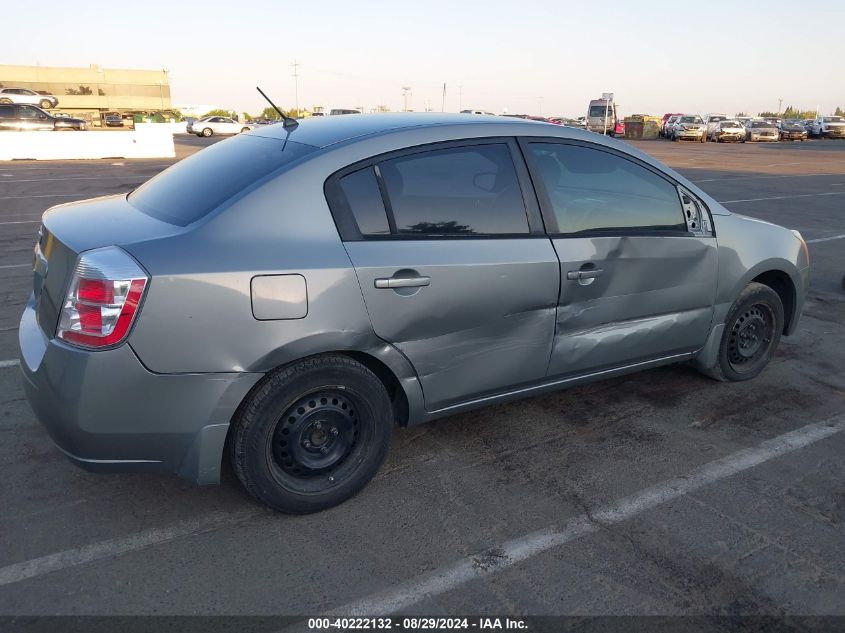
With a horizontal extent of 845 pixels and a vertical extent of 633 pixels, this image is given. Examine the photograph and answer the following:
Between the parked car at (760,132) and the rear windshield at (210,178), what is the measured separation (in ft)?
150

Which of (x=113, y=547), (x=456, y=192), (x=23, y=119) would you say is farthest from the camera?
(x=23, y=119)

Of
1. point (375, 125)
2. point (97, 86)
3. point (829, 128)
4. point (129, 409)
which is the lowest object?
point (129, 409)

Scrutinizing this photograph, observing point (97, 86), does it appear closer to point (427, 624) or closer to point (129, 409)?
point (129, 409)

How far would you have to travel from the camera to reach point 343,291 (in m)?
2.94

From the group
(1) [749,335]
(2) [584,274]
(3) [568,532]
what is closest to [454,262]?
(2) [584,274]

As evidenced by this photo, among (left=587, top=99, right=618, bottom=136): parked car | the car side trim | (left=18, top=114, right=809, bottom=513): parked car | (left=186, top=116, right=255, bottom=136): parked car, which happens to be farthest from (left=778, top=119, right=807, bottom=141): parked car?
the car side trim

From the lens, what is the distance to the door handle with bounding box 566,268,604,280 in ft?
11.8

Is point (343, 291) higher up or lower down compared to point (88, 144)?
higher up

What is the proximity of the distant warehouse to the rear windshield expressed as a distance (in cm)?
7437

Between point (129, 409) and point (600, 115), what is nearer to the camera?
point (129, 409)

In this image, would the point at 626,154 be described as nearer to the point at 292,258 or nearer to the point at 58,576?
the point at 292,258

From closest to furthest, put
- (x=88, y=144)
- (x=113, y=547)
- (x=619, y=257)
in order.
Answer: (x=113, y=547)
(x=619, y=257)
(x=88, y=144)

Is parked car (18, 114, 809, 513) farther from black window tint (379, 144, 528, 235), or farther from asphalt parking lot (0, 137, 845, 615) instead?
asphalt parking lot (0, 137, 845, 615)

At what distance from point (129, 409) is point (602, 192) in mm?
2610
